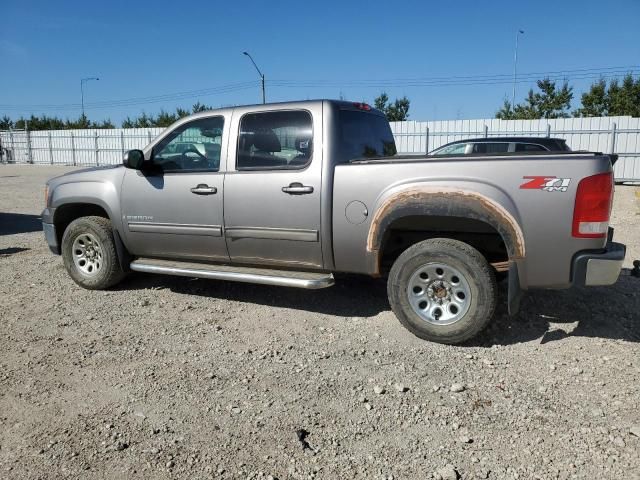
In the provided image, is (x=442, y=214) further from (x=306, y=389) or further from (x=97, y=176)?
(x=97, y=176)

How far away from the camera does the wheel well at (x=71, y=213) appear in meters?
5.75

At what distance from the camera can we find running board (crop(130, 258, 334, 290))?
4430 millimetres

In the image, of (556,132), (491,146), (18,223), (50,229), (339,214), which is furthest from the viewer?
(556,132)

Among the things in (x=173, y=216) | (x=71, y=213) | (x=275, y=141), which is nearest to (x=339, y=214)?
(x=275, y=141)

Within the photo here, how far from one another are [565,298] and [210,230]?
3563 mm

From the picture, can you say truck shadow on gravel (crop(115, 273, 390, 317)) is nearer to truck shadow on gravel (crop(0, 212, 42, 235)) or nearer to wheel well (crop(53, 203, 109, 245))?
wheel well (crop(53, 203, 109, 245))

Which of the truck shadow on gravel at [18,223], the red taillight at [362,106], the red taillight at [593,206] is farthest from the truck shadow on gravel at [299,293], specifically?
the truck shadow on gravel at [18,223]

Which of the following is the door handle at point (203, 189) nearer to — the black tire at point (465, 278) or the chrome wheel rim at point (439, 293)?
the black tire at point (465, 278)

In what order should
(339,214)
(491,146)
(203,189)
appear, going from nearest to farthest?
(339,214) → (203,189) → (491,146)

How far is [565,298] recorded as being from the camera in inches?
204

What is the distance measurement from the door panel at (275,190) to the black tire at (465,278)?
76 centimetres

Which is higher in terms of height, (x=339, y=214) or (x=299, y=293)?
(x=339, y=214)

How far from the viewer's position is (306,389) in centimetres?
346

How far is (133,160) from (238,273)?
5.09 feet
